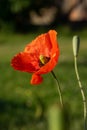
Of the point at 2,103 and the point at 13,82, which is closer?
the point at 2,103

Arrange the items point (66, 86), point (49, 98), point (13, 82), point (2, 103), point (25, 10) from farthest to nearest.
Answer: point (25, 10) → point (13, 82) → point (66, 86) → point (49, 98) → point (2, 103)

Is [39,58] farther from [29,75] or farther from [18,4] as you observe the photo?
[18,4]

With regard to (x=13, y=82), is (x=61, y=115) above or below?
below

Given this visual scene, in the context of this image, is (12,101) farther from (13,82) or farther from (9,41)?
(9,41)

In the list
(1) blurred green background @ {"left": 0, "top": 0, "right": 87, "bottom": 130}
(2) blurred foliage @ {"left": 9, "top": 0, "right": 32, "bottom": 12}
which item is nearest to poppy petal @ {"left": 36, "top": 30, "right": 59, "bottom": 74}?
(1) blurred green background @ {"left": 0, "top": 0, "right": 87, "bottom": 130}

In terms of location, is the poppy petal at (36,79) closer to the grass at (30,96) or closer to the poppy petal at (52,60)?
the poppy petal at (52,60)

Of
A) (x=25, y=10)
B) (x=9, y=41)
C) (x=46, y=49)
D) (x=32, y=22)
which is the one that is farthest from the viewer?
(x=32, y=22)

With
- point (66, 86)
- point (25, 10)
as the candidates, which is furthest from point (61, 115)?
→ point (25, 10)
